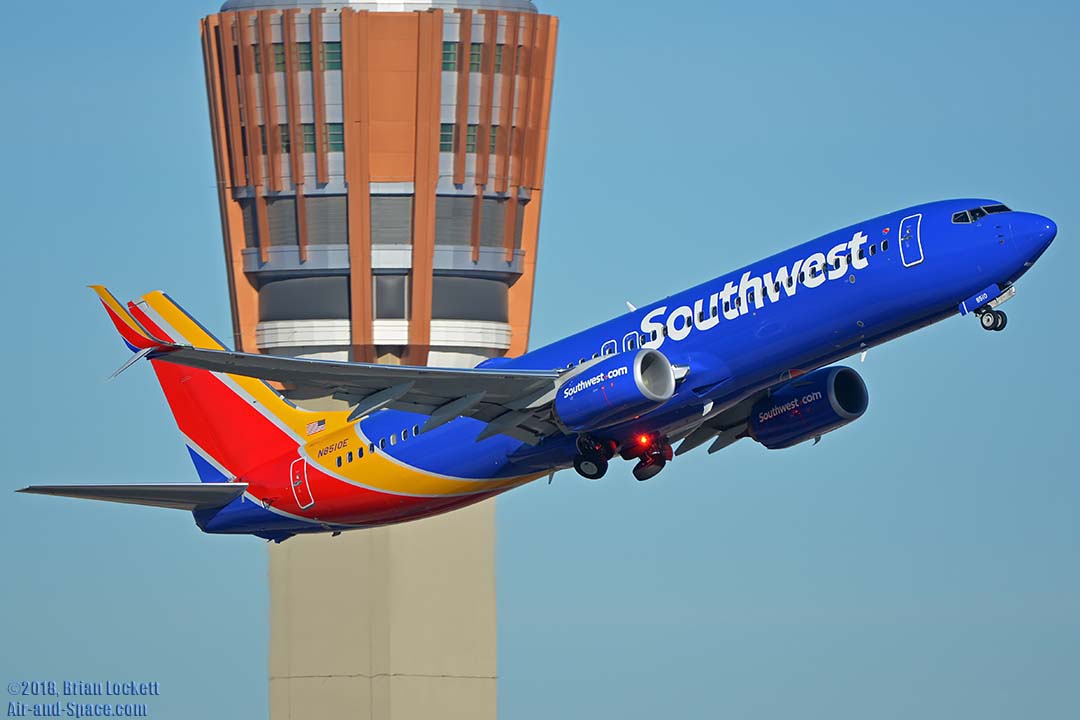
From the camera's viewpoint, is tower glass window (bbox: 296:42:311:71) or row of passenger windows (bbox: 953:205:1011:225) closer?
row of passenger windows (bbox: 953:205:1011:225)

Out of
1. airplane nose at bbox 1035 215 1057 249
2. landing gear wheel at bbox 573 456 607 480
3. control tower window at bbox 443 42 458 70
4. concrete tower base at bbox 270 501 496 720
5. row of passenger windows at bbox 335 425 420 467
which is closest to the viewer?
airplane nose at bbox 1035 215 1057 249

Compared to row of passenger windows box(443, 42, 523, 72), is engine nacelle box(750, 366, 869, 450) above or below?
below

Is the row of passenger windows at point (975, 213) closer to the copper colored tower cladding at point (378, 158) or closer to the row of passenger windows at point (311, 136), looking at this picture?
the copper colored tower cladding at point (378, 158)

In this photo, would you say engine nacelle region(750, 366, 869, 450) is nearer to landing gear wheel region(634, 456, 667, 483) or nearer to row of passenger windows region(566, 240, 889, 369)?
landing gear wheel region(634, 456, 667, 483)

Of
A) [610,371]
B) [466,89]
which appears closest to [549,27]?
[466,89]

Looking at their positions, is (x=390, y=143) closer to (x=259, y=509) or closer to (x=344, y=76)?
(x=344, y=76)

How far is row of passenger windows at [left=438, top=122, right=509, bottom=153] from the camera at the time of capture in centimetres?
9169

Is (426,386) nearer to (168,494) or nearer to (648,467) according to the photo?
(648,467)

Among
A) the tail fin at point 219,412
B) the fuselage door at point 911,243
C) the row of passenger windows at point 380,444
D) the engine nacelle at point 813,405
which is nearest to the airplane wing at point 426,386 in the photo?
the row of passenger windows at point 380,444

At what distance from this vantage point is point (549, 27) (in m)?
92.3

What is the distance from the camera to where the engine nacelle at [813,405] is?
5825 centimetres

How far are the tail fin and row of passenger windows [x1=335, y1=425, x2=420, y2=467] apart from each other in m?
2.16

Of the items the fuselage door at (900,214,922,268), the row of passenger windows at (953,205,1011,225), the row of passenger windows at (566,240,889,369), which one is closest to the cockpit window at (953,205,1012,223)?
the row of passenger windows at (953,205,1011,225)

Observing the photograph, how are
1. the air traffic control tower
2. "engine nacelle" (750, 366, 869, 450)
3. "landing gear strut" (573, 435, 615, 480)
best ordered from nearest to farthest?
"landing gear strut" (573, 435, 615, 480) → "engine nacelle" (750, 366, 869, 450) → the air traffic control tower
